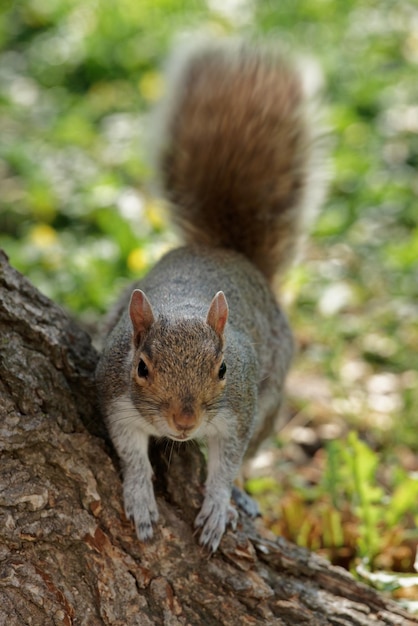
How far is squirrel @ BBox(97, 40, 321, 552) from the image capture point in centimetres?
158

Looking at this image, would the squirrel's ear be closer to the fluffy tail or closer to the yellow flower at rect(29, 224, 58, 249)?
the fluffy tail

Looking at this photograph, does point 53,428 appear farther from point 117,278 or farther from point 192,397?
point 117,278

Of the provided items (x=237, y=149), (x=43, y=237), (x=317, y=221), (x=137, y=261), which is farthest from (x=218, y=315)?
(x=317, y=221)

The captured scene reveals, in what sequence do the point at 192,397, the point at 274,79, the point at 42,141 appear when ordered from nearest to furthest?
the point at 192,397 → the point at 274,79 → the point at 42,141

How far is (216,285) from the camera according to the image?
2.00 m

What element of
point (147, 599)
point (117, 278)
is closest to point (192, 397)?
point (147, 599)

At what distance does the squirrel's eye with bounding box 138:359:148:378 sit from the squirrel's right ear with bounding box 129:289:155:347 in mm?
61

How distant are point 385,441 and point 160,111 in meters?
1.28

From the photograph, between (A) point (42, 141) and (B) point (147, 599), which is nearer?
(B) point (147, 599)

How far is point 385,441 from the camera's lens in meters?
2.66

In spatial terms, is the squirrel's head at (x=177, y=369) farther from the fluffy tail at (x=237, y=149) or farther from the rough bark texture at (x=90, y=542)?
the fluffy tail at (x=237, y=149)

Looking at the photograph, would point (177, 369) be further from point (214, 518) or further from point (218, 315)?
point (214, 518)

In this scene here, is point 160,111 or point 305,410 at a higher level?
point 160,111

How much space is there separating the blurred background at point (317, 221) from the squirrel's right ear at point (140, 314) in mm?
679
